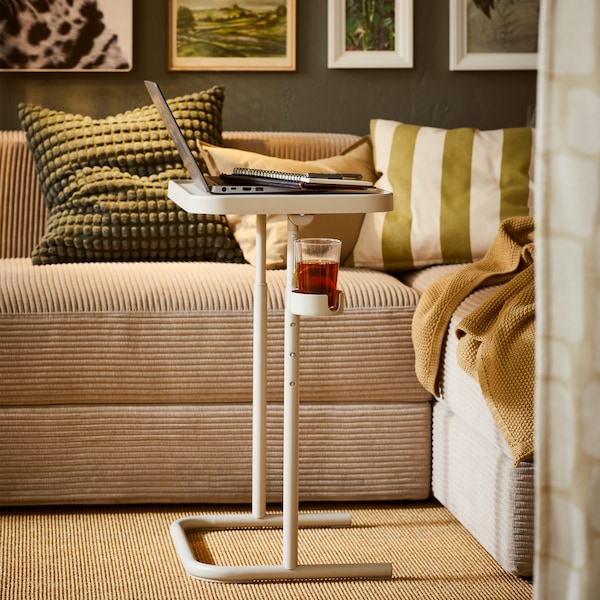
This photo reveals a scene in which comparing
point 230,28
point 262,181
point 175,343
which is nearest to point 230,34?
point 230,28

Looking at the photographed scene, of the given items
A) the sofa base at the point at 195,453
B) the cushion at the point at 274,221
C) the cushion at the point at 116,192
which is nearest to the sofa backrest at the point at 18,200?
the cushion at the point at 116,192

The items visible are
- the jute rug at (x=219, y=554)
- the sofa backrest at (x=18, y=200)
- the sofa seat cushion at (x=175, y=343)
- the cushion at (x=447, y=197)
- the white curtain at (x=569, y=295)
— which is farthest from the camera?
the sofa backrest at (x=18, y=200)

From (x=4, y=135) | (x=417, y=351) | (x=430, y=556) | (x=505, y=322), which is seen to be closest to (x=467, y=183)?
(x=417, y=351)

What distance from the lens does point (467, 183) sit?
280 cm

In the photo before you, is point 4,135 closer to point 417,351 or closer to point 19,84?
point 19,84

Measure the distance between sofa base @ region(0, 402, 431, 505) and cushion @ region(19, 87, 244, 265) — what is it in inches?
21.3

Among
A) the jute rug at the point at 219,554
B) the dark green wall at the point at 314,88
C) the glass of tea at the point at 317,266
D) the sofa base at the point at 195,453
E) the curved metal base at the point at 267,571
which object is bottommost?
the jute rug at the point at 219,554

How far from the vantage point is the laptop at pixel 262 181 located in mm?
1782

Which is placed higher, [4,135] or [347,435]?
[4,135]

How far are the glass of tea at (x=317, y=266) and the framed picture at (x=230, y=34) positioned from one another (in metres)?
1.63

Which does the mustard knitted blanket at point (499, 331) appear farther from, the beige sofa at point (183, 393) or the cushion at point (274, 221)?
the cushion at point (274, 221)

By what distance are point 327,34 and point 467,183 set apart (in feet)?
2.75

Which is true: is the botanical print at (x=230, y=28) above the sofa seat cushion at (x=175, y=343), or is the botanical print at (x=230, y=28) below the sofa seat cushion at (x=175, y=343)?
above

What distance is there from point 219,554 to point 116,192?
3.51ft
